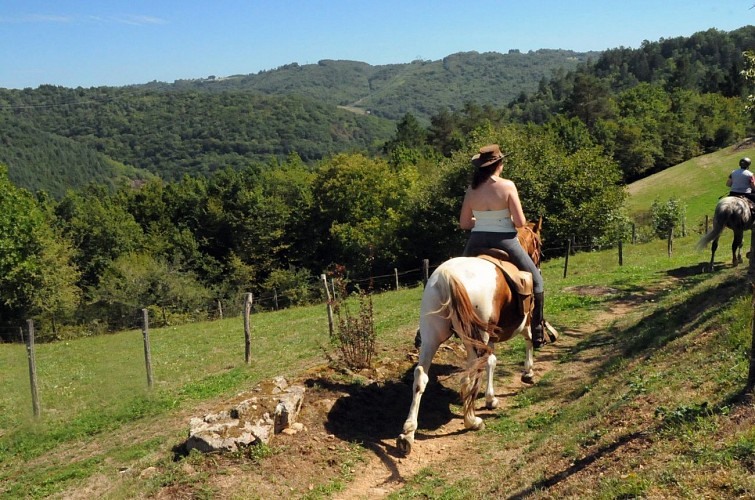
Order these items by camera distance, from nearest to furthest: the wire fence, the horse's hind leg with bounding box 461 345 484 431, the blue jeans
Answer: the horse's hind leg with bounding box 461 345 484 431 → the blue jeans → the wire fence

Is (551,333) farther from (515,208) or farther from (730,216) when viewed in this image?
(730,216)

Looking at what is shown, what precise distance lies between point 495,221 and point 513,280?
3.39 ft

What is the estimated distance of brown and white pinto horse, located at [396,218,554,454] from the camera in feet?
26.5

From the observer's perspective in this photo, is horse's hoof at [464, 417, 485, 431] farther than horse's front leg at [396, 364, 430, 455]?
Yes

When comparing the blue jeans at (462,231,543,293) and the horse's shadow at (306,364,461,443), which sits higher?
the blue jeans at (462,231,543,293)

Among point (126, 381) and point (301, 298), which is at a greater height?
point (126, 381)

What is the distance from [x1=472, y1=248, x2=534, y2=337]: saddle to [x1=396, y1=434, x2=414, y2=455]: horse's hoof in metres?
2.38

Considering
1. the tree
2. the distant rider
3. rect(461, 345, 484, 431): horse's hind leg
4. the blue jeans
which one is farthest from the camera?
the tree

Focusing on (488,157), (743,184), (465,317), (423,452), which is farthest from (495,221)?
(743,184)

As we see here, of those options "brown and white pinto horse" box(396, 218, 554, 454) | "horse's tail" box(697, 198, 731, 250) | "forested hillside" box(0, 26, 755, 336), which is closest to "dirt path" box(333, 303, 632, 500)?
"brown and white pinto horse" box(396, 218, 554, 454)

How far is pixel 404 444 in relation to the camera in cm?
804

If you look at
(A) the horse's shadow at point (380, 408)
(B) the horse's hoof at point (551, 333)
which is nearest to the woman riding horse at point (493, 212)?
(A) the horse's shadow at point (380, 408)

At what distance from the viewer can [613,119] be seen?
321 feet

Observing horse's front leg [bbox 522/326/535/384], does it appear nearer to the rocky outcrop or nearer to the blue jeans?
the blue jeans
